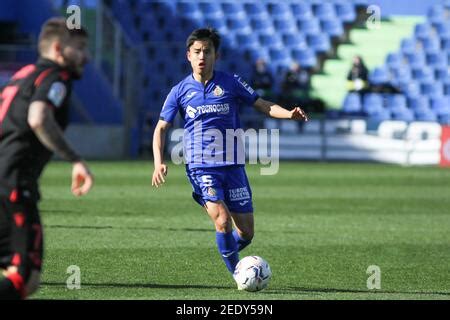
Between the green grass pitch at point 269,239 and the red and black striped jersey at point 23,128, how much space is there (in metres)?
1.89

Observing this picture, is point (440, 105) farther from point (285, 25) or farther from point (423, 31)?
point (285, 25)

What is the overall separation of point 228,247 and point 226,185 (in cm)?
51

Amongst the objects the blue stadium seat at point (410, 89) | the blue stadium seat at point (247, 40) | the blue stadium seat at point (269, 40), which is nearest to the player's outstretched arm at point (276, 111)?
the blue stadium seat at point (410, 89)

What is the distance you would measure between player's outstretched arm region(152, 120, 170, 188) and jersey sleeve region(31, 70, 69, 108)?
7.42 ft

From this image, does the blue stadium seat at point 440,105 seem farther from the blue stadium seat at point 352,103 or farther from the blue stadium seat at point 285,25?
the blue stadium seat at point 285,25

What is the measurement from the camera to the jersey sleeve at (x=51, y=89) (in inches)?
237

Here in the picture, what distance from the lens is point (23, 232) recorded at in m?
6.14

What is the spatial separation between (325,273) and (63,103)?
4.12 meters

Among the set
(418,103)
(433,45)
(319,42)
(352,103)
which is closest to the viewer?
(352,103)

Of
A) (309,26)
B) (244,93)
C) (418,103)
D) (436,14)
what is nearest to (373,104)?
(418,103)

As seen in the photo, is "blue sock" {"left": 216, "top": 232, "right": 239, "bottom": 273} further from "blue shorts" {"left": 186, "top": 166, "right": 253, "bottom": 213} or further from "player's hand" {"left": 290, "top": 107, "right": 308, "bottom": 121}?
"player's hand" {"left": 290, "top": 107, "right": 308, "bottom": 121}

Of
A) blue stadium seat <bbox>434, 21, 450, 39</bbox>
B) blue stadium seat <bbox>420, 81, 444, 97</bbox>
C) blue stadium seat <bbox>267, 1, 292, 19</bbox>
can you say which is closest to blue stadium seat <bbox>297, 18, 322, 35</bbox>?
blue stadium seat <bbox>267, 1, 292, 19</bbox>
